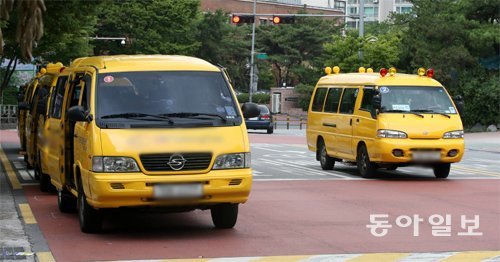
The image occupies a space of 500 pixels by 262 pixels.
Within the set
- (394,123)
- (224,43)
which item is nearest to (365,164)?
(394,123)

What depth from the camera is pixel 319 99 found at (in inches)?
866

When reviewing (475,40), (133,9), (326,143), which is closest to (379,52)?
(475,40)

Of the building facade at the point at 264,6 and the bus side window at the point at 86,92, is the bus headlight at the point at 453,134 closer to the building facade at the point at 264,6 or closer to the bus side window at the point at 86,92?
the bus side window at the point at 86,92

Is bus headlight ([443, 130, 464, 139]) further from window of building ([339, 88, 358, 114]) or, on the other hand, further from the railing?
the railing

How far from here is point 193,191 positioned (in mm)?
10234

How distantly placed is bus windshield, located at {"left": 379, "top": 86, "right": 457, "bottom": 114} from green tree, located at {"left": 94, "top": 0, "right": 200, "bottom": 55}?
1807 inches

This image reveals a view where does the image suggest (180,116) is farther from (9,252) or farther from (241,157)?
(9,252)

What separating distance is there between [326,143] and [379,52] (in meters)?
31.4

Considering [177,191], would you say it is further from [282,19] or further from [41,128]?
[282,19]

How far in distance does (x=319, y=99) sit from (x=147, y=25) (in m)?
44.5

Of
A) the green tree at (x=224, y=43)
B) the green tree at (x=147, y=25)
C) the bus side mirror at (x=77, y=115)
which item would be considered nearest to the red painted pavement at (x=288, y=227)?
the bus side mirror at (x=77, y=115)

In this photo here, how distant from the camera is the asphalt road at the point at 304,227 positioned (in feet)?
31.8

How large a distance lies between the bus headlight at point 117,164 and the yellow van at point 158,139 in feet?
0.04

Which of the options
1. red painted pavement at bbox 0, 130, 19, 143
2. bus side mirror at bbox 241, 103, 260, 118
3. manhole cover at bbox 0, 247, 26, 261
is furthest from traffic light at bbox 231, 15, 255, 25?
manhole cover at bbox 0, 247, 26, 261
